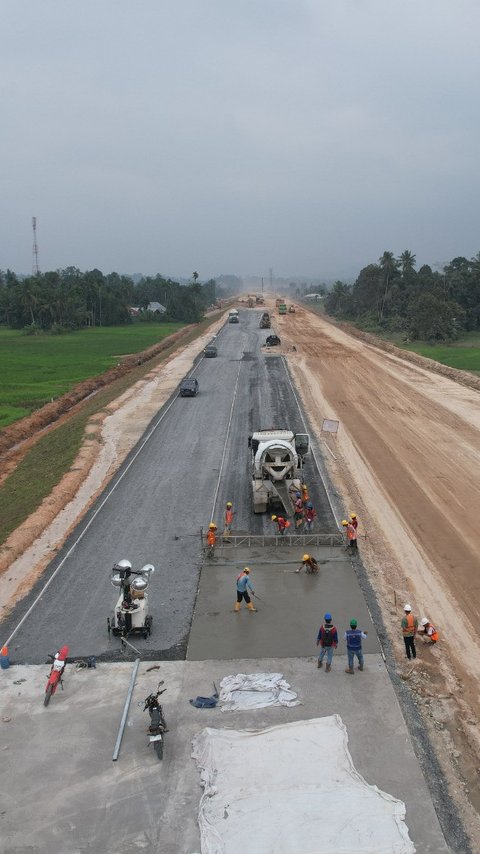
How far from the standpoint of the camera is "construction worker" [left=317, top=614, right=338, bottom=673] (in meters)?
14.6

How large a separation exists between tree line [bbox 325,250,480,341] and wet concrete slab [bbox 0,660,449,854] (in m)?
79.1

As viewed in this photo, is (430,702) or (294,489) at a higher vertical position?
(294,489)

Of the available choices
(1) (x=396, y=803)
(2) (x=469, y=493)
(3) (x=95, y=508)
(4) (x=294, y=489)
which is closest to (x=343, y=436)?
(2) (x=469, y=493)

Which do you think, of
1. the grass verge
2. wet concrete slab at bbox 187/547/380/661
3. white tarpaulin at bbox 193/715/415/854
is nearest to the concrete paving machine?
wet concrete slab at bbox 187/547/380/661

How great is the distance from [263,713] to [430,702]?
4138 millimetres

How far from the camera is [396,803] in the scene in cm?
1060

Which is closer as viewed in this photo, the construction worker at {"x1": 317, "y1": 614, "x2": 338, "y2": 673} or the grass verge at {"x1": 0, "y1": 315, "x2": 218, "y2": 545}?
the construction worker at {"x1": 317, "y1": 614, "x2": 338, "y2": 673}

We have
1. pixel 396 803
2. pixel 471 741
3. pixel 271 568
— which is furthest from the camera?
pixel 271 568

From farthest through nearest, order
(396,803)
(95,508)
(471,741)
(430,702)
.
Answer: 1. (95,508)
2. (430,702)
3. (471,741)
4. (396,803)

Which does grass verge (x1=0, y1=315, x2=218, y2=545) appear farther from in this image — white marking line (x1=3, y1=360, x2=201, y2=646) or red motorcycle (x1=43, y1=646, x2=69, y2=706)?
red motorcycle (x1=43, y1=646, x2=69, y2=706)

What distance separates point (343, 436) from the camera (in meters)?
38.8

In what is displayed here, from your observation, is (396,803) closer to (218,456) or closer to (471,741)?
(471,741)

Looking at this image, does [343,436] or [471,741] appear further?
[343,436]

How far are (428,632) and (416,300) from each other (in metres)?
90.4
